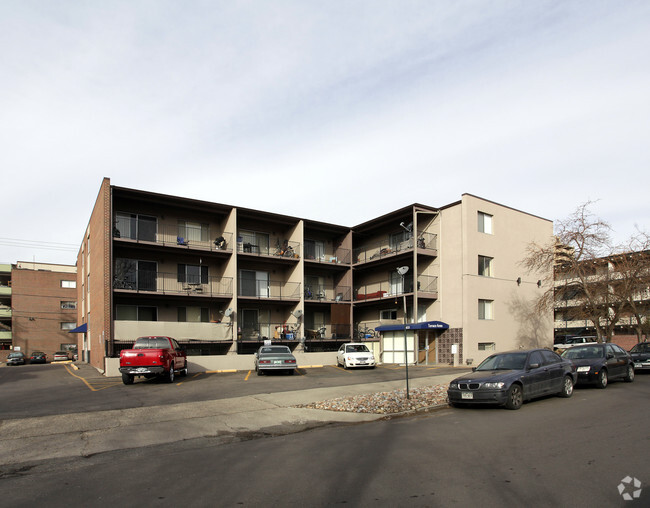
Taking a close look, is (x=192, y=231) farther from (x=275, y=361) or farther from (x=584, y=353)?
(x=584, y=353)

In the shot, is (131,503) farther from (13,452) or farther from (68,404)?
(68,404)

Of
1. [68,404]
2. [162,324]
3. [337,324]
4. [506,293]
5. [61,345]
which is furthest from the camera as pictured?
[61,345]

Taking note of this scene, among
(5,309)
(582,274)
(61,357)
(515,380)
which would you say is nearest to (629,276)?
(582,274)

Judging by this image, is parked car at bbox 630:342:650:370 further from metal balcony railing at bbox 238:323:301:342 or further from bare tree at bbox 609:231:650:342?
metal balcony railing at bbox 238:323:301:342

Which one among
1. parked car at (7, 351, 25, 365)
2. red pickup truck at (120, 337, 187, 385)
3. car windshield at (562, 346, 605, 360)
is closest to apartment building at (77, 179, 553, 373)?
red pickup truck at (120, 337, 187, 385)

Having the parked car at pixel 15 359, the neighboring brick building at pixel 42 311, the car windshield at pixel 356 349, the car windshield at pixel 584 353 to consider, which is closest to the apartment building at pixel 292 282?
the car windshield at pixel 356 349

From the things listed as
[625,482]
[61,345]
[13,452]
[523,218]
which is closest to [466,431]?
[625,482]

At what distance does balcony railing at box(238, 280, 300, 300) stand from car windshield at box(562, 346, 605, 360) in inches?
754

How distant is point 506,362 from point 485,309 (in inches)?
724

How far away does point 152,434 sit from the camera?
1016 centimetres

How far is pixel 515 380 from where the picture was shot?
11812 mm

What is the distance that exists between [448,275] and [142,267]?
1866cm

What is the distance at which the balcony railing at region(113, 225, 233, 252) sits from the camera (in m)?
29.1

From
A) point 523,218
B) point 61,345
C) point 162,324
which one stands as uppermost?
point 523,218
